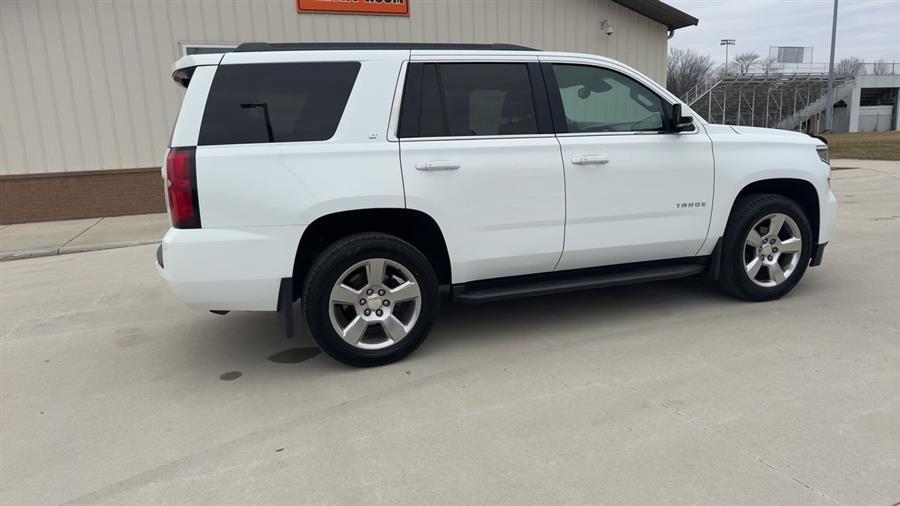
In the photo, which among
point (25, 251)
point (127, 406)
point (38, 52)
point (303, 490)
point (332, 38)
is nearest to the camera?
point (303, 490)

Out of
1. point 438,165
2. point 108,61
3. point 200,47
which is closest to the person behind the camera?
point 438,165

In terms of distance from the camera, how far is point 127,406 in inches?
136

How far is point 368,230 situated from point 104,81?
9182 mm

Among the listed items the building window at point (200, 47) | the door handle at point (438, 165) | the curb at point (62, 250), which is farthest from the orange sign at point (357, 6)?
the door handle at point (438, 165)

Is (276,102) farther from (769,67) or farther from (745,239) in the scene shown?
(769,67)

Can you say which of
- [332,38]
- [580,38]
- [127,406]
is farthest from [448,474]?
[580,38]

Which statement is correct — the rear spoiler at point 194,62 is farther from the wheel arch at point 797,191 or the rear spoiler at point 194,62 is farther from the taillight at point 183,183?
the wheel arch at point 797,191

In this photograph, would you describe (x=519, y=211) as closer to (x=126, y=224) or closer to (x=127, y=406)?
(x=127, y=406)

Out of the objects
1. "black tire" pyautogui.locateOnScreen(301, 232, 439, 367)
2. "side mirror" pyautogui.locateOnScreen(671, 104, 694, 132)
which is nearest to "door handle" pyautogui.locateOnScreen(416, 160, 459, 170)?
"black tire" pyautogui.locateOnScreen(301, 232, 439, 367)

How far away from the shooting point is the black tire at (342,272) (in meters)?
3.59

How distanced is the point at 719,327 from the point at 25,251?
8.86m

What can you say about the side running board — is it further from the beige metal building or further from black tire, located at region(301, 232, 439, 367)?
the beige metal building

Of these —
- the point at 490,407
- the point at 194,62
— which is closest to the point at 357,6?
the point at 194,62

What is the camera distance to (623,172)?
13.6 feet
